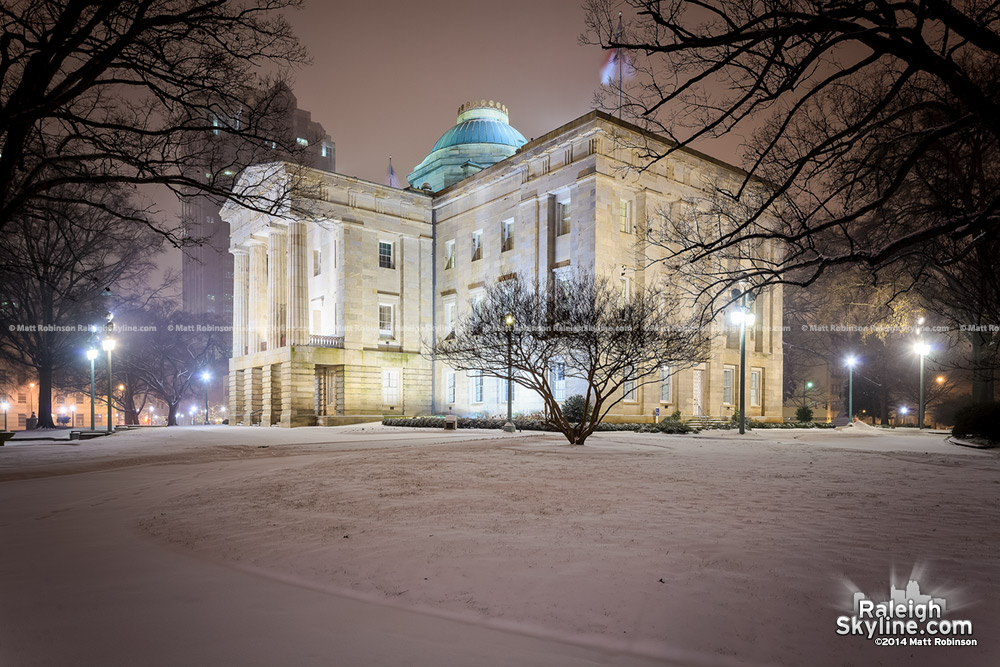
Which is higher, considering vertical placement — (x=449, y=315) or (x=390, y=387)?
(x=449, y=315)

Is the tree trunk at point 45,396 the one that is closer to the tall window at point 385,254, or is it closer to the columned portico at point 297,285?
the columned portico at point 297,285

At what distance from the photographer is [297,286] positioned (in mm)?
40500

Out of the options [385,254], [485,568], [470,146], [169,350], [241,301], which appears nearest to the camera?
[485,568]

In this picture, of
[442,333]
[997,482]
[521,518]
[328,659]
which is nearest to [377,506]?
[521,518]

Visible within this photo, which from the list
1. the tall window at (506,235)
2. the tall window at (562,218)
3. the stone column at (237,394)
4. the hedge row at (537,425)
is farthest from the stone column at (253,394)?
the tall window at (562,218)

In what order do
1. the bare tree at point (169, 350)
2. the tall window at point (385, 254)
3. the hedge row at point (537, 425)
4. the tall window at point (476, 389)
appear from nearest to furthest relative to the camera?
the hedge row at point (537, 425)
the tall window at point (476, 389)
the tall window at point (385, 254)
the bare tree at point (169, 350)

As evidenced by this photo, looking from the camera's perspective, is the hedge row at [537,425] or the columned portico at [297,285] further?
the columned portico at [297,285]

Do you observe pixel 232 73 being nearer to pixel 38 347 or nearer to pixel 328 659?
pixel 328 659

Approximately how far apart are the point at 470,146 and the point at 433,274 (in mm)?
13335

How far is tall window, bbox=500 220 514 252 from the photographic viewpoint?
39656 mm

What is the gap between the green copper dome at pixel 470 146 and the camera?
168ft

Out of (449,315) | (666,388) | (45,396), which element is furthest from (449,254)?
(45,396)

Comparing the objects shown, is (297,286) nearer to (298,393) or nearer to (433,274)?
(298,393)

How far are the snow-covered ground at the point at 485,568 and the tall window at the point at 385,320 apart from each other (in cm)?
3254
